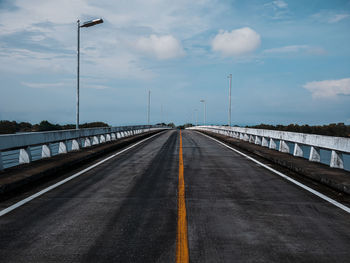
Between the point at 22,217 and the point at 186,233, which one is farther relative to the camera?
the point at 22,217

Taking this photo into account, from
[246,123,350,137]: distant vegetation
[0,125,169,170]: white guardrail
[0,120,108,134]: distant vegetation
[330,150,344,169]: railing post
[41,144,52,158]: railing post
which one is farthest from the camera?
[246,123,350,137]: distant vegetation

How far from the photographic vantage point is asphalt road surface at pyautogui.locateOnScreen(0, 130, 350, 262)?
414 cm

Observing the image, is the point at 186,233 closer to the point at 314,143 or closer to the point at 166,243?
the point at 166,243

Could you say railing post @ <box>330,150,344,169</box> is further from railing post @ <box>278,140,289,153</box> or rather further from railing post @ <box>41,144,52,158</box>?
railing post @ <box>41,144,52,158</box>

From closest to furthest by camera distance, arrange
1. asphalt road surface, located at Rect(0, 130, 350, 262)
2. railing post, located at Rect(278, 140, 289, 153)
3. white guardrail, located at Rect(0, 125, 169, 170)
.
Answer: asphalt road surface, located at Rect(0, 130, 350, 262)
white guardrail, located at Rect(0, 125, 169, 170)
railing post, located at Rect(278, 140, 289, 153)

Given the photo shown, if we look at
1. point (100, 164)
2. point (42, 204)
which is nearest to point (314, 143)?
point (100, 164)

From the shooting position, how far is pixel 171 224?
206 inches

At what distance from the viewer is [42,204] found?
6.53 meters

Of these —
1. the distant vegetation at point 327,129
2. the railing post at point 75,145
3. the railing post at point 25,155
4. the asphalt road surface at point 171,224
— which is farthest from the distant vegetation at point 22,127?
the distant vegetation at point 327,129

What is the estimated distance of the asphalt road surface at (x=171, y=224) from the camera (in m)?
4.14

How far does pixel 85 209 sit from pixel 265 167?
25.6 ft

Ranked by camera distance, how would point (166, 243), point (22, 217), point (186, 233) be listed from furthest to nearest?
point (22, 217) → point (186, 233) → point (166, 243)

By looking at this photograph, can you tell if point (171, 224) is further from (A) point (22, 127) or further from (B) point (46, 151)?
(A) point (22, 127)

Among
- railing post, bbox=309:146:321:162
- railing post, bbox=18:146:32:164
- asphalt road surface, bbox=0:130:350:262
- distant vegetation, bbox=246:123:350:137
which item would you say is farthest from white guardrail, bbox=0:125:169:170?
distant vegetation, bbox=246:123:350:137
